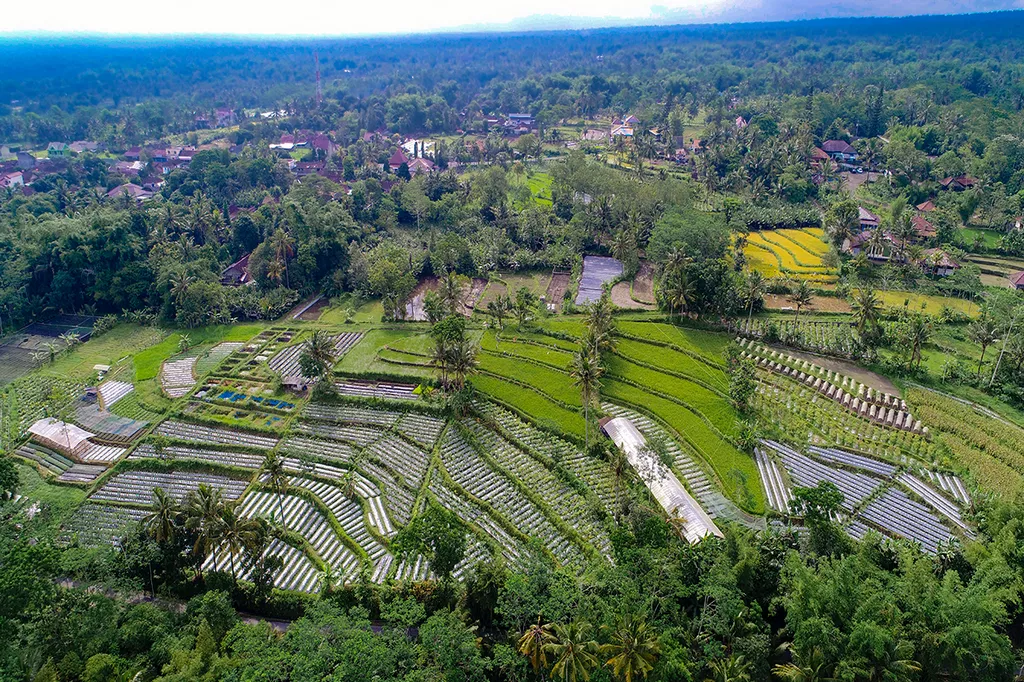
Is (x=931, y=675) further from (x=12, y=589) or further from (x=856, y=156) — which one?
(x=856, y=156)

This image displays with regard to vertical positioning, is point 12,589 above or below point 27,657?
above

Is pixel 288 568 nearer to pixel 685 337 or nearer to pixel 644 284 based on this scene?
pixel 685 337

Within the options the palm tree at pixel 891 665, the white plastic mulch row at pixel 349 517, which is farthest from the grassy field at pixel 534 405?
the palm tree at pixel 891 665

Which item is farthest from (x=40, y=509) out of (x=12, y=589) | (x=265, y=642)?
(x=265, y=642)

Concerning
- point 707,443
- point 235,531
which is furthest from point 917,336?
point 235,531

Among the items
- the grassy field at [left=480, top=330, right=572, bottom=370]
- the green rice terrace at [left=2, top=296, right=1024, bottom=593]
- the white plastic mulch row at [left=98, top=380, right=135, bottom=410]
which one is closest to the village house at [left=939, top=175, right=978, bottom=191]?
the green rice terrace at [left=2, top=296, right=1024, bottom=593]

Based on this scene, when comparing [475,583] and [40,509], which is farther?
[40,509]

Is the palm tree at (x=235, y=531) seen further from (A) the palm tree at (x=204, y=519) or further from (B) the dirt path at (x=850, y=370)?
(B) the dirt path at (x=850, y=370)
